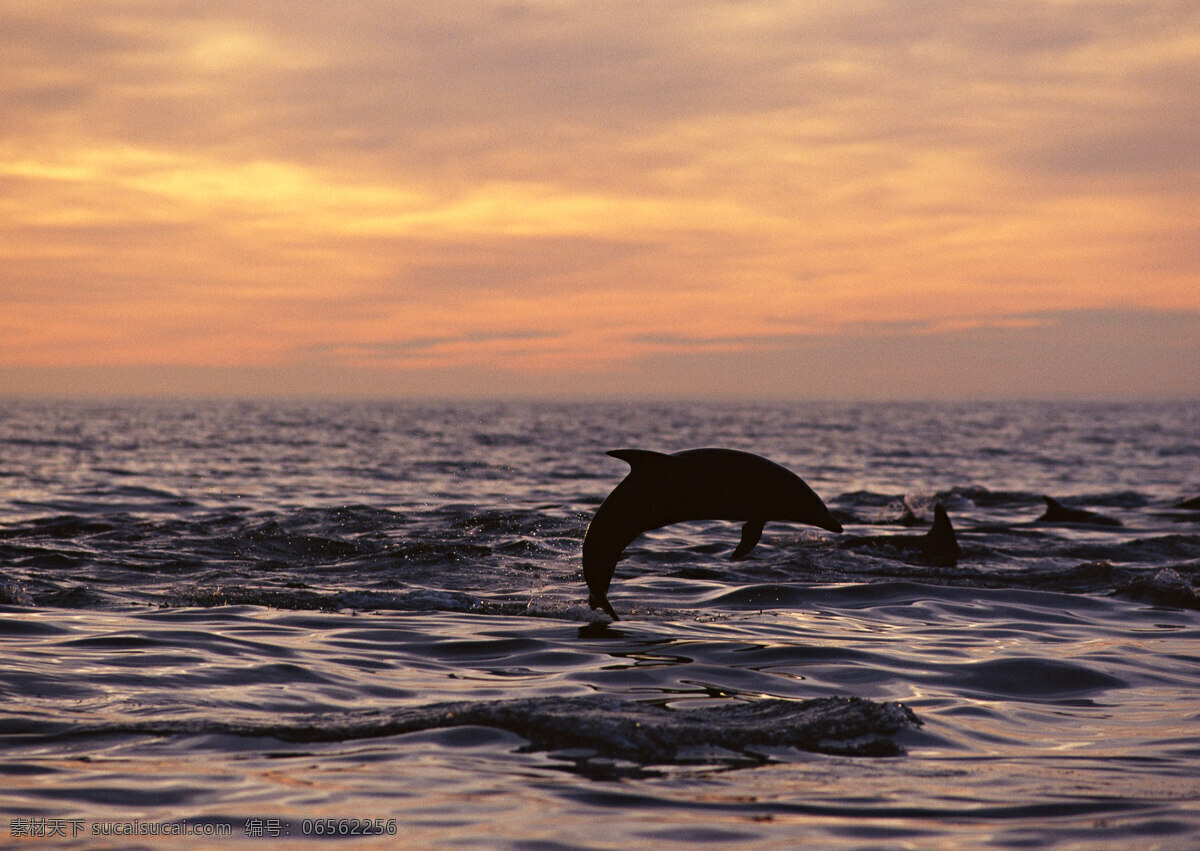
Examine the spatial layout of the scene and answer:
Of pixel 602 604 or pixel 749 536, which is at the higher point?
pixel 749 536

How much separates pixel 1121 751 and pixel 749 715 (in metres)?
2.25

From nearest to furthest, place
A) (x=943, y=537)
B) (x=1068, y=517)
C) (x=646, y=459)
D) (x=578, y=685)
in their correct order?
(x=578, y=685)
(x=646, y=459)
(x=943, y=537)
(x=1068, y=517)

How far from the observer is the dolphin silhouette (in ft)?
34.7

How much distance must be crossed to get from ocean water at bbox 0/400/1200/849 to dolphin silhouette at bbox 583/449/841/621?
1.01 meters

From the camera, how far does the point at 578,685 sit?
8.90 metres

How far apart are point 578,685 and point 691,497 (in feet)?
7.63

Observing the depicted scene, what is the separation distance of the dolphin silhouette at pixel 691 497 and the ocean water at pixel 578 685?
101cm

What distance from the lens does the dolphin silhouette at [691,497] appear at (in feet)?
34.7

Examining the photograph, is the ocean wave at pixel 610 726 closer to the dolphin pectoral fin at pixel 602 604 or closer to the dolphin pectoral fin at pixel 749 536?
the dolphin pectoral fin at pixel 602 604

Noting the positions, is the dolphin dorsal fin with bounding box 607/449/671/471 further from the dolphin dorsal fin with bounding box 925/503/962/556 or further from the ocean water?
the dolphin dorsal fin with bounding box 925/503/962/556

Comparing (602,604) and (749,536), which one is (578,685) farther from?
(749,536)

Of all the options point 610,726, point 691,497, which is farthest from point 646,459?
point 610,726

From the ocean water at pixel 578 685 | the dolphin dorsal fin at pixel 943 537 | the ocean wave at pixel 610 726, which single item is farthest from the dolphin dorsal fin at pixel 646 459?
the dolphin dorsal fin at pixel 943 537

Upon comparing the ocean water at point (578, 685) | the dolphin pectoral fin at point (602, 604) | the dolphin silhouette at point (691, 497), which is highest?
the dolphin silhouette at point (691, 497)
